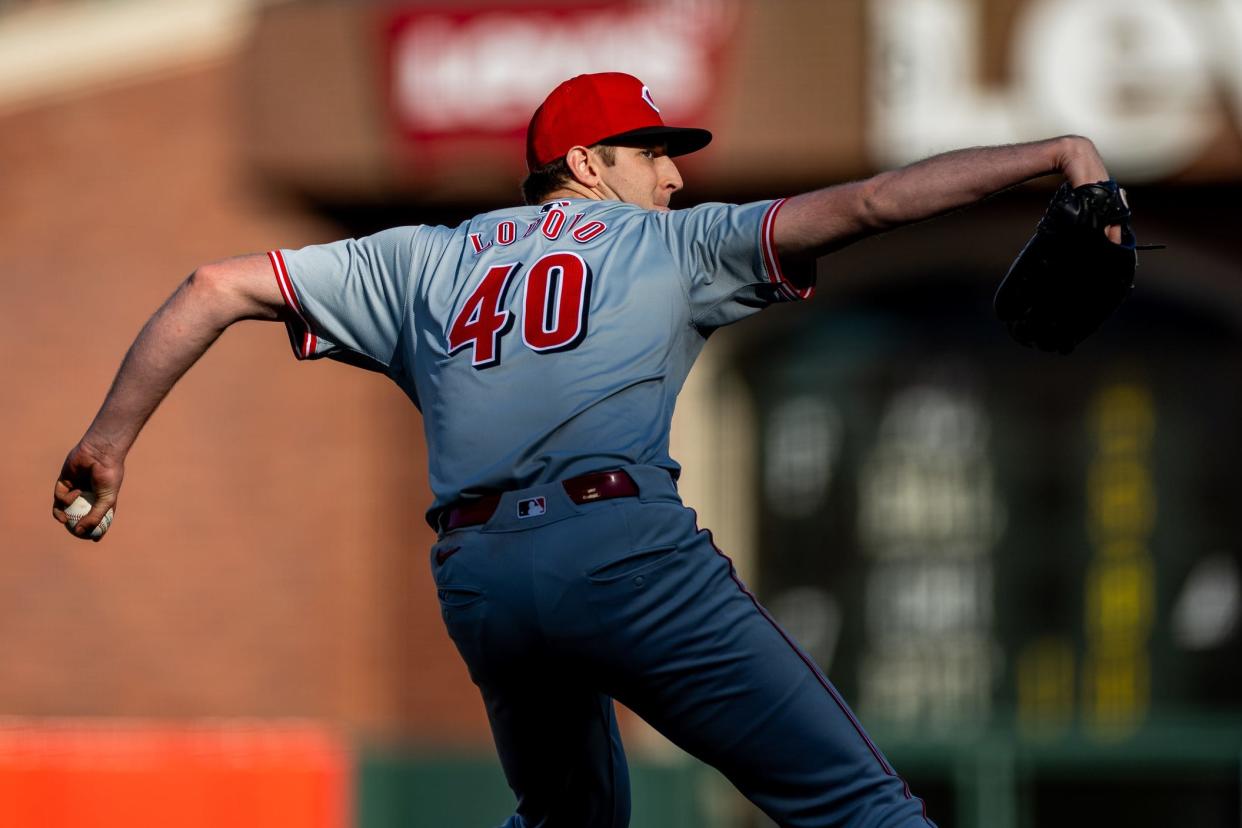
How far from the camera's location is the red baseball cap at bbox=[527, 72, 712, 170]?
4.03 meters

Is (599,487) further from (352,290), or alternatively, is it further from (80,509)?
(80,509)

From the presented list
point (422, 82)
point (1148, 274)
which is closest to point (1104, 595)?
point (1148, 274)

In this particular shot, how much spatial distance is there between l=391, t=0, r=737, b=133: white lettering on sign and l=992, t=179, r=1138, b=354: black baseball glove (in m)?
8.26

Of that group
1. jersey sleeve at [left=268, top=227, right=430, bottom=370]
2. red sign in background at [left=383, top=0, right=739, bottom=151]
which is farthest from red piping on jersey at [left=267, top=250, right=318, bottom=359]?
red sign in background at [left=383, top=0, right=739, bottom=151]

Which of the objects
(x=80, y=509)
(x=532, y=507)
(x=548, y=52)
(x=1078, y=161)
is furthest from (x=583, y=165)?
(x=548, y=52)

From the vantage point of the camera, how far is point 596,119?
4.03 metres

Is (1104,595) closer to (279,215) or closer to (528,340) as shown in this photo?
(279,215)

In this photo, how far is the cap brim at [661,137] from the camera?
404 centimetres

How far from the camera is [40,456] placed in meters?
13.3

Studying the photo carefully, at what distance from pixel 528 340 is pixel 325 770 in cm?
415

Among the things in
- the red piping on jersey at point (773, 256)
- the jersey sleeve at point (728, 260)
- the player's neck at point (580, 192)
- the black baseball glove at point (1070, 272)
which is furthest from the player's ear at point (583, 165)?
the black baseball glove at point (1070, 272)

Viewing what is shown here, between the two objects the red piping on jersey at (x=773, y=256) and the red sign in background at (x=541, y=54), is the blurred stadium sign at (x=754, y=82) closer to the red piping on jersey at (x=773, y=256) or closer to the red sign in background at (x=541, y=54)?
the red sign in background at (x=541, y=54)

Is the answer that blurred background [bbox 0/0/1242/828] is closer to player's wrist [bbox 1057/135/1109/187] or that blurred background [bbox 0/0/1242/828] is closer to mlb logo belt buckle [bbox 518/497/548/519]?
player's wrist [bbox 1057/135/1109/187]

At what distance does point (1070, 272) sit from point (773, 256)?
1.78 ft
